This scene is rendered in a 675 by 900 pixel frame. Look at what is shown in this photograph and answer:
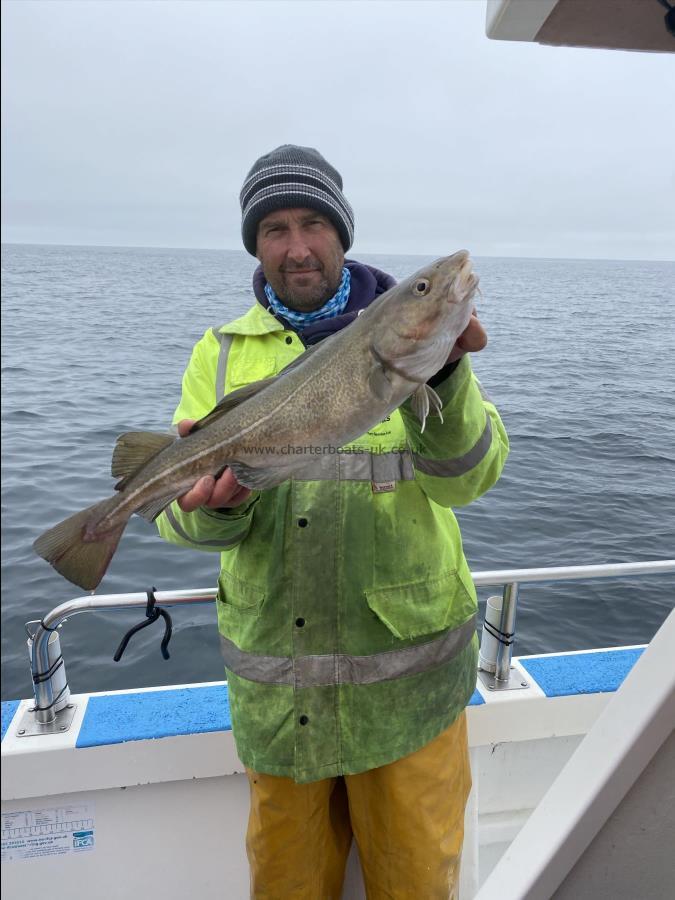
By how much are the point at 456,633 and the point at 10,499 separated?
274 inches

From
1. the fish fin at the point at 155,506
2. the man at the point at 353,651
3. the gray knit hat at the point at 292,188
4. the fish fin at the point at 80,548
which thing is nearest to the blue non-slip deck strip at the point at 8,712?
the man at the point at 353,651

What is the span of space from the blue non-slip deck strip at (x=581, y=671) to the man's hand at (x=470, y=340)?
2.20 m

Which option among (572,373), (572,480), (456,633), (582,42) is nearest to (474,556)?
(572,480)

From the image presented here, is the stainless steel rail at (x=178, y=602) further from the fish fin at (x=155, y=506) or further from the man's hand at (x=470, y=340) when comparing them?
the man's hand at (x=470, y=340)

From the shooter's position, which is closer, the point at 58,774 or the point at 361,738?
the point at 361,738

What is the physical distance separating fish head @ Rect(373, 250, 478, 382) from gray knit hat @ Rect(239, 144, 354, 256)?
1.03m

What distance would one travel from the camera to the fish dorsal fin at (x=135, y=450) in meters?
2.22

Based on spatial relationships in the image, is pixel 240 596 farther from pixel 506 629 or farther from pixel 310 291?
pixel 506 629

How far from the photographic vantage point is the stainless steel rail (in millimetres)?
2910

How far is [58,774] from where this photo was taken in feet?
9.87

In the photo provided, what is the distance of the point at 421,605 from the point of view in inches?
98.2

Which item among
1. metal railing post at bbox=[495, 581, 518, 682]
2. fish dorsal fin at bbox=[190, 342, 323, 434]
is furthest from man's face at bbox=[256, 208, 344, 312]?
metal railing post at bbox=[495, 581, 518, 682]

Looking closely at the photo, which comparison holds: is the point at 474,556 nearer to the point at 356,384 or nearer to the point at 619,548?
the point at 619,548

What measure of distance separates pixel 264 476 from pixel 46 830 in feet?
7.31
